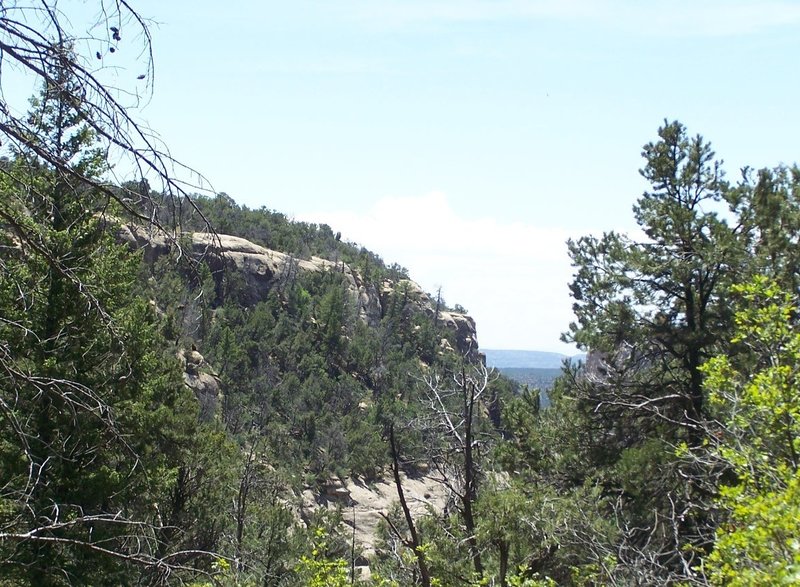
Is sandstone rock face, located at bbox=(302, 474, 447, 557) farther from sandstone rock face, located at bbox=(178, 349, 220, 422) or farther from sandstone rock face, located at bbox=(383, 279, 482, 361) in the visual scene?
sandstone rock face, located at bbox=(383, 279, 482, 361)

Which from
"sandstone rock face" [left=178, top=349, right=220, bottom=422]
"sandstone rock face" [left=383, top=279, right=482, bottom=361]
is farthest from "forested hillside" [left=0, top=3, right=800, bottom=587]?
"sandstone rock face" [left=383, top=279, right=482, bottom=361]

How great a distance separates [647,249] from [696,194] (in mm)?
1334

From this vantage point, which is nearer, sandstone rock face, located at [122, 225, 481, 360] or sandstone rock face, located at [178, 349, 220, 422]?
sandstone rock face, located at [178, 349, 220, 422]

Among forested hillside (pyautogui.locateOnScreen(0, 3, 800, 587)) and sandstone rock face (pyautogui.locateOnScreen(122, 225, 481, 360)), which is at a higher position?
sandstone rock face (pyautogui.locateOnScreen(122, 225, 481, 360))

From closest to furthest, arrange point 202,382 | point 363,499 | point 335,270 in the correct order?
point 202,382 → point 363,499 → point 335,270

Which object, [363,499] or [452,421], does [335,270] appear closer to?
[363,499]

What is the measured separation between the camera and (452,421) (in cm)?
1514

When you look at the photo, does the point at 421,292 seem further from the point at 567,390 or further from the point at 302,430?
the point at 567,390

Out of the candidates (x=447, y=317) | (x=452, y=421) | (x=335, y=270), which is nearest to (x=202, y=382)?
(x=452, y=421)

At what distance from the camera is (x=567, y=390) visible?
13875 millimetres

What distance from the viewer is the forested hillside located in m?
2.69

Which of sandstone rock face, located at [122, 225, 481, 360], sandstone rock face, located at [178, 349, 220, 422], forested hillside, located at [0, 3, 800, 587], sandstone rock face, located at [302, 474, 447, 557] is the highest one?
sandstone rock face, located at [122, 225, 481, 360]

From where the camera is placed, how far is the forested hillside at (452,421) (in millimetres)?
2688

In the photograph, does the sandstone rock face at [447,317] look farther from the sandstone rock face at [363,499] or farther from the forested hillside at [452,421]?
the forested hillside at [452,421]
